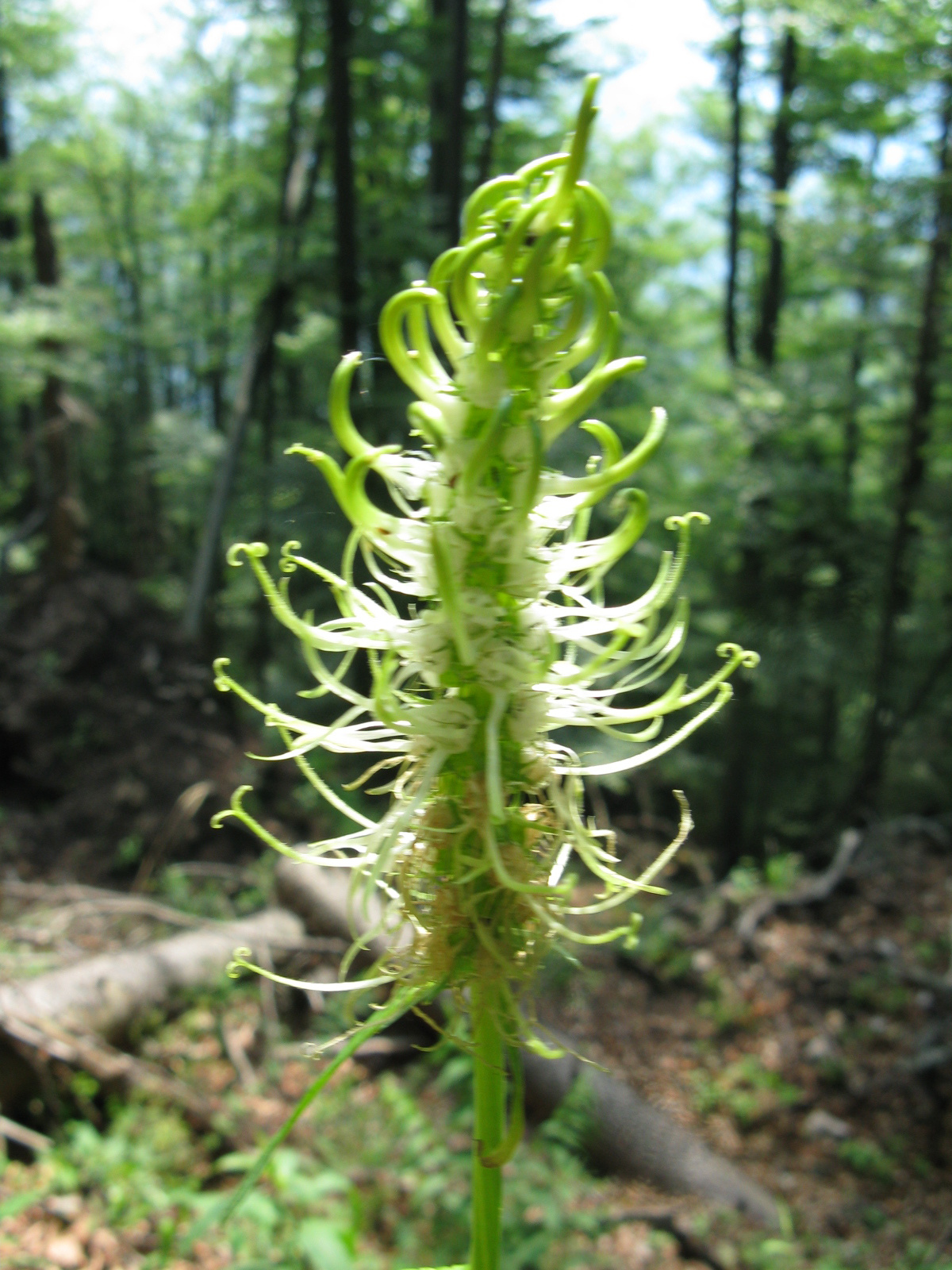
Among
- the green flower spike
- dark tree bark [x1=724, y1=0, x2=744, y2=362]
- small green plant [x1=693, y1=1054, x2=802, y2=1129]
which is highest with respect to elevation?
dark tree bark [x1=724, y1=0, x2=744, y2=362]

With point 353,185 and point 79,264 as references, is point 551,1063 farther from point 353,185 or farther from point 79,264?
point 79,264

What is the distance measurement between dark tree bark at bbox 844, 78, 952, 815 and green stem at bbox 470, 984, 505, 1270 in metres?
5.57

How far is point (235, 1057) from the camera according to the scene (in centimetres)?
426

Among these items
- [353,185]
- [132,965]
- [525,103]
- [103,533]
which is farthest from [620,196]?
[103,533]

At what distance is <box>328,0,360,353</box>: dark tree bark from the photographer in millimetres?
5094

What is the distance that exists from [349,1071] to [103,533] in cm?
1857

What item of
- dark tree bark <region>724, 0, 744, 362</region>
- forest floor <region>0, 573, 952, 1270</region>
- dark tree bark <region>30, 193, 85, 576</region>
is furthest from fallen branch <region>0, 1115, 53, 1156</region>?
dark tree bark <region>724, 0, 744, 362</region>

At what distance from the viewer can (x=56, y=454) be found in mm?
10500

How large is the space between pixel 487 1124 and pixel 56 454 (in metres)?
11.4

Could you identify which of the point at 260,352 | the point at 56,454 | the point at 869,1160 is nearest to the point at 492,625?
the point at 869,1160

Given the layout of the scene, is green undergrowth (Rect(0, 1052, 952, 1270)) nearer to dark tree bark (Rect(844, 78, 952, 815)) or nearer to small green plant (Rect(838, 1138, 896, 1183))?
small green plant (Rect(838, 1138, 896, 1183))

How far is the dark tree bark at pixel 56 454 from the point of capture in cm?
1024

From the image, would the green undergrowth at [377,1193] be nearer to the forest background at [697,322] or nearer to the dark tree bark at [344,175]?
the forest background at [697,322]

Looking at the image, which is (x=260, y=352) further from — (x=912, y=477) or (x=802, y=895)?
(x=802, y=895)
